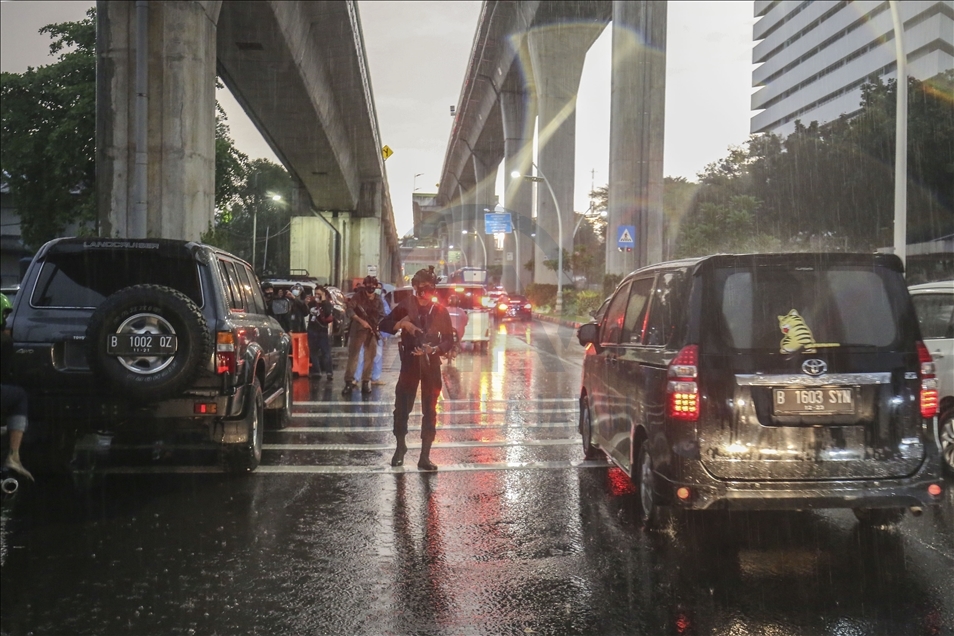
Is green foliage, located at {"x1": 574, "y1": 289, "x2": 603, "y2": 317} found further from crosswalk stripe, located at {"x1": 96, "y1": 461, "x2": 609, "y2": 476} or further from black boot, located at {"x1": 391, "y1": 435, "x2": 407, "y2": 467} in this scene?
black boot, located at {"x1": 391, "y1": 435, "x2": 407, "y2": 467}

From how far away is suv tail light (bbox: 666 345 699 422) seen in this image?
5.50m

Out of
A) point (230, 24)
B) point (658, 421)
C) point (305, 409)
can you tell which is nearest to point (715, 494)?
point (658, 421)

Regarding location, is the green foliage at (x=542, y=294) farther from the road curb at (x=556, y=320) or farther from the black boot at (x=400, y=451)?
the black boot at (x=400, y=451)

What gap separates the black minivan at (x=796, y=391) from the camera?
541cm

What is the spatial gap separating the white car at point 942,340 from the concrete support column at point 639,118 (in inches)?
1085

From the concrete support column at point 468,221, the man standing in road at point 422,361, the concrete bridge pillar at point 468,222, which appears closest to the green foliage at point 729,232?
the man standing in road at point 422,361

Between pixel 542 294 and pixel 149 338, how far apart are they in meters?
53.2

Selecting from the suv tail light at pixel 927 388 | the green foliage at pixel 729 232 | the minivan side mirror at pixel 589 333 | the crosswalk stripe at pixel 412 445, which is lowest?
the crosswalk stripe at pixel 412 445

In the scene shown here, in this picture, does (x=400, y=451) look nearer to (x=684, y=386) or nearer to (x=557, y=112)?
(x=684, y=386)

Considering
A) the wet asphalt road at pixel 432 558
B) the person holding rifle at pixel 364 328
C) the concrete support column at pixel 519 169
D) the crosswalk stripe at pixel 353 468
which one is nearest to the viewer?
the wet asphalt road at pixel 432 558

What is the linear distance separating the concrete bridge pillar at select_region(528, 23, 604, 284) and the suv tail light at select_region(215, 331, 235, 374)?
47128 mm

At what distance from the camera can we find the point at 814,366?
5.45 m

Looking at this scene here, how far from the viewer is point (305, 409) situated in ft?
41.8

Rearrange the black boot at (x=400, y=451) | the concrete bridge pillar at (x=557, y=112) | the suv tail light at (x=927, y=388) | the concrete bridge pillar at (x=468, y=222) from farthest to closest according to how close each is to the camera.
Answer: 1. the concrete bridge pillar at (x=468, y=222)
2. the concrete bridge pillar at (x=557, y=112)
3. the black boot at (x=400, y=451)
4. the suv tail light at (x=927, y=388)
